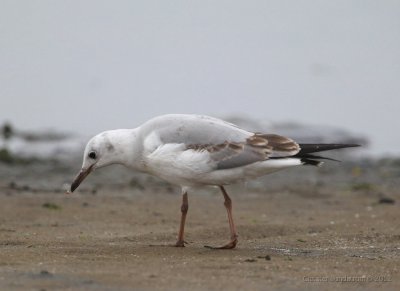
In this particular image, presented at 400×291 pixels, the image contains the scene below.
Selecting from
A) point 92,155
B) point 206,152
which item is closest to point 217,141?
point 206,152

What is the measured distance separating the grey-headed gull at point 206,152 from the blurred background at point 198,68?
19.9 feet

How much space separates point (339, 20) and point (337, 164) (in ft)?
22.3

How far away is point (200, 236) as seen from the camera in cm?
797

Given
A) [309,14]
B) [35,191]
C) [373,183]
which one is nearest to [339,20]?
[309,14]

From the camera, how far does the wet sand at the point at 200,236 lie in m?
5.61

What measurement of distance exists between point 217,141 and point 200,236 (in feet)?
3.91

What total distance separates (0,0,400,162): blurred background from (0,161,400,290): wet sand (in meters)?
1.82

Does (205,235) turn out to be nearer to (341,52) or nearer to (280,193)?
(280,193)

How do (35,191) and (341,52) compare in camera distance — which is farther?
(341,52)

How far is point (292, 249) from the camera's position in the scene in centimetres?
708

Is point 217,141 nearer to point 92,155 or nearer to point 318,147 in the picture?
point 318,147

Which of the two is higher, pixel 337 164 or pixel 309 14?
pixel 309 14

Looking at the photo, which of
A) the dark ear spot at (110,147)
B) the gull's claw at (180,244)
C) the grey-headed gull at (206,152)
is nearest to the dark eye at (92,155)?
the dark ear spot at (110,147)

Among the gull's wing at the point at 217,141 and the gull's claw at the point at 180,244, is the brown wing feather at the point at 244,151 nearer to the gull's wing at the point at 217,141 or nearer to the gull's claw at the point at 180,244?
the gull's wing at the point at 217,141
